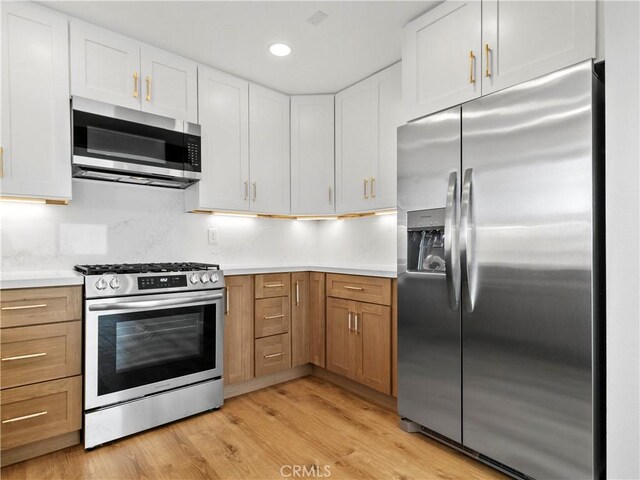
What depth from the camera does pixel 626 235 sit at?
1.18 metres

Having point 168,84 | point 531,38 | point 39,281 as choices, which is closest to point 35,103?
point 168,84

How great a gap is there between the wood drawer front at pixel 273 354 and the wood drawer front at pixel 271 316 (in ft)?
0.17

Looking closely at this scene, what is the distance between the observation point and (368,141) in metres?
3.06

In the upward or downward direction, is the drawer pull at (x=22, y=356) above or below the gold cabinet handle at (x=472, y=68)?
below

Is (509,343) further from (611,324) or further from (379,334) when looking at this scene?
(379,334)

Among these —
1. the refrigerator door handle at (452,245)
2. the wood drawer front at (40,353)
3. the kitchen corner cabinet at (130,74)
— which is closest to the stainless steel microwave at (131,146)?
the kitchen corner cabinet at (130,74)

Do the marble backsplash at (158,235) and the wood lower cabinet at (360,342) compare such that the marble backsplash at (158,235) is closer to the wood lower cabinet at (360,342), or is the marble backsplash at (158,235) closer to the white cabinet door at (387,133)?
the white cabinet door at (387,133)

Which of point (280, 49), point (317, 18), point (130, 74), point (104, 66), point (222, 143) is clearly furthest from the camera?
point (222, 143)

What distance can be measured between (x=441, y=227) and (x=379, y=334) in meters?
0.91

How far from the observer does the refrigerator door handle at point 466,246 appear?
6.24ft

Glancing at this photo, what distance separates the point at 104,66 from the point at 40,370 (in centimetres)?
182

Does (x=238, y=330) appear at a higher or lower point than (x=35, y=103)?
lower

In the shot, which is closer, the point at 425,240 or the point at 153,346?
the point at 425,240

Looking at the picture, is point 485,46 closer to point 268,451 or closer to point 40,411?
point 268,451
